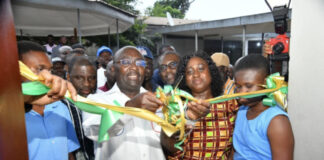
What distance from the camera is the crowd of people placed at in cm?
165

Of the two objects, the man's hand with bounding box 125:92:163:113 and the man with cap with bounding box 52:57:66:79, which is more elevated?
the man with cap with bounding box 52:57:66:79

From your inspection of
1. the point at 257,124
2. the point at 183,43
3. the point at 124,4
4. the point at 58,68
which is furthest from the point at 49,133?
the point at 124,4

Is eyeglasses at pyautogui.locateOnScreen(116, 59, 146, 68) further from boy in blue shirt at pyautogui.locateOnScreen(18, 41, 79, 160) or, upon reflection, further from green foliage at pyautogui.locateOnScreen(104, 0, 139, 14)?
green foliage at pyautogui.locateOnScreen(104, 0, 139, 14)

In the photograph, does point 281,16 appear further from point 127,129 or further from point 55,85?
point 55,85

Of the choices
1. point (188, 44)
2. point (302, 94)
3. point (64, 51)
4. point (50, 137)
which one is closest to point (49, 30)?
point (64, 51)

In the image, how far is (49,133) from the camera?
5.96 ft

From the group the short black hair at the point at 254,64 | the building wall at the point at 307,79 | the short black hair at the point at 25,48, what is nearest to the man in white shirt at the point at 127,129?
the short black hair at the point at 25,48

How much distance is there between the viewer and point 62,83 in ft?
3.96

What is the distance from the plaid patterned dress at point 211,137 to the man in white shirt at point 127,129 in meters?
0.27

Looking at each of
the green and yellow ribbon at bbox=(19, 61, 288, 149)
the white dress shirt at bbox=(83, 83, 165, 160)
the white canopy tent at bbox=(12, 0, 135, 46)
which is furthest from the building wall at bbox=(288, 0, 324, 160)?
the white canopy tent at bbox=(12, 0, 135, 46)

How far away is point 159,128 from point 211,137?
45 cm

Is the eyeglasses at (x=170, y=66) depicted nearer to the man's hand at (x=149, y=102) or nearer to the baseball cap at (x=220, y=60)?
the baseball cap at (x=220, y=60)

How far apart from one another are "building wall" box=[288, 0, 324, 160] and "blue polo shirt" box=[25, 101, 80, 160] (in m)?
1.92

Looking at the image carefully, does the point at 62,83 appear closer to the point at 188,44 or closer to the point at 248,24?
the point at 248,24
